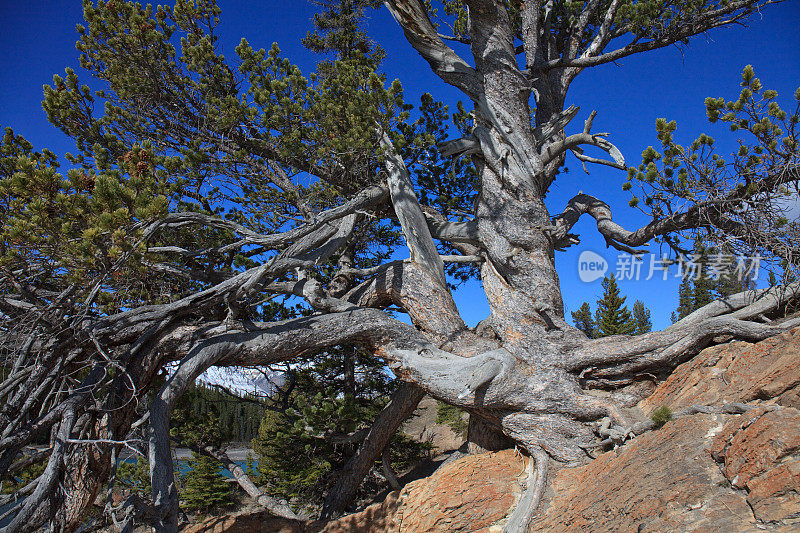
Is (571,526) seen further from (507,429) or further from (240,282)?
(240,282)

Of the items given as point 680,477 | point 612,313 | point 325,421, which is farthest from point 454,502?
point 612,313

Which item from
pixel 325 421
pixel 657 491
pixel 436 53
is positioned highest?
pixel 436 53

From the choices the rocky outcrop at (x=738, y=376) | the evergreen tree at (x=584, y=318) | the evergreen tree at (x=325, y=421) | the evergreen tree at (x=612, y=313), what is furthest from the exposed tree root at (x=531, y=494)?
the evergreen tree at (x=584, y=318)

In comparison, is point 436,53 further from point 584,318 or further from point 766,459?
point 584,318

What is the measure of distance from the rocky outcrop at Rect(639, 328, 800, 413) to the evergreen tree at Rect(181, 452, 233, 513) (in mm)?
10898

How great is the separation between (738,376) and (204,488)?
12.2m

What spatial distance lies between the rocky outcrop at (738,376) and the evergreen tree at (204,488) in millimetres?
10898

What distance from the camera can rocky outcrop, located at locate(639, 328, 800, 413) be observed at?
3.70 metres

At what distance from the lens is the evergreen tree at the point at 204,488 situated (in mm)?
11555

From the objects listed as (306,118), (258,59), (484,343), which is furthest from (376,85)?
(484,343)

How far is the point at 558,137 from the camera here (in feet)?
26.2

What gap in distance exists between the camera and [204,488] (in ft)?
38.3

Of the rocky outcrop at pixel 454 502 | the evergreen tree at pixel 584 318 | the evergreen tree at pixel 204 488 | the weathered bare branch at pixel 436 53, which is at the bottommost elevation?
the evergreen tree at pixel 204 488

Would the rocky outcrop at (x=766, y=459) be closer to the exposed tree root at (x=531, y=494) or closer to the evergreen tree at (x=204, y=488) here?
the exposed tree root at (x=531, y=494)
